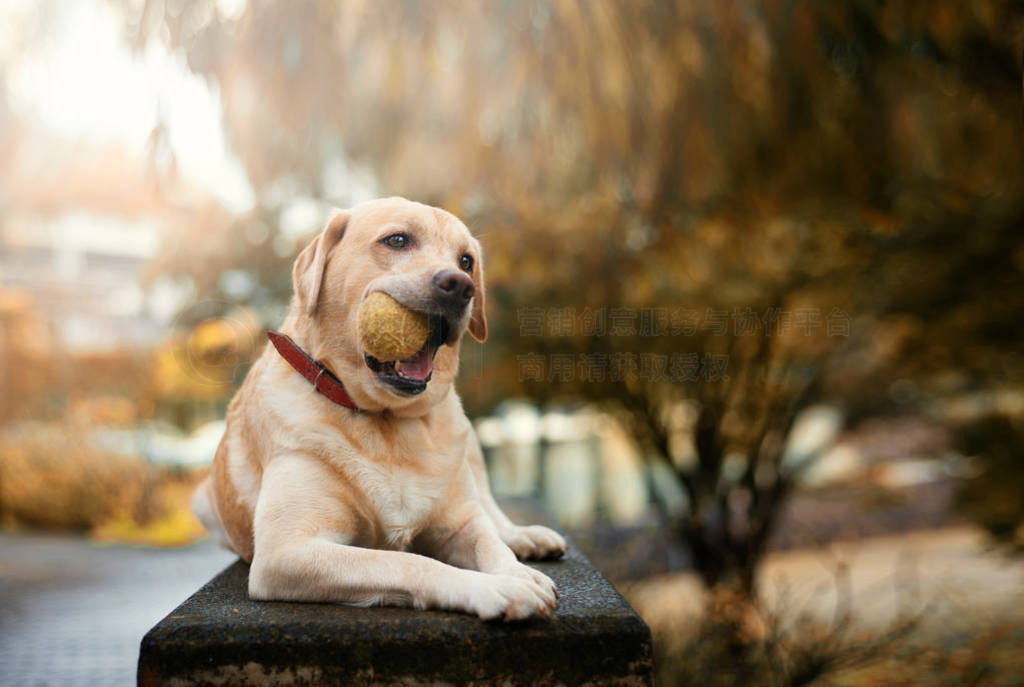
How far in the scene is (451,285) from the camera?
1.70m

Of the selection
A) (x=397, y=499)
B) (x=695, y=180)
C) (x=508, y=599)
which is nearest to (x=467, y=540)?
(x=397, y=499)

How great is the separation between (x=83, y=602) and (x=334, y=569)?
12.6 feet

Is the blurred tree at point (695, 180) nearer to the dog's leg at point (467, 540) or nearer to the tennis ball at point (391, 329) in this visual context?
the tennis ball at point (391, 329)

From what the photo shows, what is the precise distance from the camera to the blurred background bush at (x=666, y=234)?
10.9 ft

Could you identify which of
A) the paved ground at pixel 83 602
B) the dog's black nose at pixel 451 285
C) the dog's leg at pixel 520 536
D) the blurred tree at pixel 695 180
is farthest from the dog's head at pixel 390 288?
the paved ground at pixel 83 602

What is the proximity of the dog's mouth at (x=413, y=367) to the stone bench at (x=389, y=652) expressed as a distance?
1.75 feet

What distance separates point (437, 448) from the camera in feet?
6.54

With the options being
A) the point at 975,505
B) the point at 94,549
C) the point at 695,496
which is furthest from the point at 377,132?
the point at 975,505

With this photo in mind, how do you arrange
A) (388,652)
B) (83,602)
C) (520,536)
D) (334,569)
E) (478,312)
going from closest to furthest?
(388,652)
(334,569)
(478,312)
(520,536)
(83,602)

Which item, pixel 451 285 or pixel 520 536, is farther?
pixel 520 536

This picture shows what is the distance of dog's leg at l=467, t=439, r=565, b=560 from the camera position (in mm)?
2287

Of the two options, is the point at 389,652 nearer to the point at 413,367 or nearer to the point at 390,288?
the point at 413,367

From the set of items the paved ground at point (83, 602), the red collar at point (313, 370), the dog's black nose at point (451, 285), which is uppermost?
the dog's black nose at point (451, 285)

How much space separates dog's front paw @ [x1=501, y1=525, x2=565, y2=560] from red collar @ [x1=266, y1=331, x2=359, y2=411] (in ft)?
2.35
